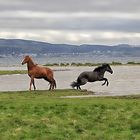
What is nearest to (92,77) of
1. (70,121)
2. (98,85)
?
(98,85)

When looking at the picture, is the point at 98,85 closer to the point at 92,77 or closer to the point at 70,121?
the point at 92,77

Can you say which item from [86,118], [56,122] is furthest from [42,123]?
[86,118]

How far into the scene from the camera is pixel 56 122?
65.3 ft

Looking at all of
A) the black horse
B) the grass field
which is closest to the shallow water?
the black horse

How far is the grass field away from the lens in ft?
59.5

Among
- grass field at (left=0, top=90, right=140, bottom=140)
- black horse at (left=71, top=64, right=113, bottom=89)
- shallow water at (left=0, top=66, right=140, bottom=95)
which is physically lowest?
grass field at (left=0, top=90, right=140, bottom=140)

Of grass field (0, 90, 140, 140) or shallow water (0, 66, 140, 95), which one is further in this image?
shallow water (0, 66, 140, 95)

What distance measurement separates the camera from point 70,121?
789 inches

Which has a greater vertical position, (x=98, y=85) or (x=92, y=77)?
(x=92, y=77)

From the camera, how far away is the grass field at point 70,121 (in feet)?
59.5

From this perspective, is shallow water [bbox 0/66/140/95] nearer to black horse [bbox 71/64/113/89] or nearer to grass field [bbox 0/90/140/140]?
black horse [bbox 71/64/113/89]

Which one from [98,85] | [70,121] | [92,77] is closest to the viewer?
[70,121]

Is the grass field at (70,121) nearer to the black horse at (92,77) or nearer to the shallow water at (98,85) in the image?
the shallow water at (98,85)

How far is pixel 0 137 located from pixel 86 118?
4075 millimetres
